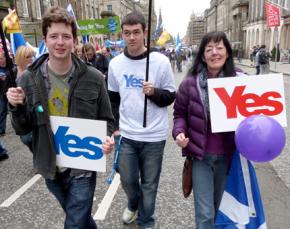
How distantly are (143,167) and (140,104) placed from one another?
587 mm

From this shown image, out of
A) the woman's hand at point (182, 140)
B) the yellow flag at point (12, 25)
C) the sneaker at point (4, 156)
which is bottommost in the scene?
the sneaker at point (4, 156)

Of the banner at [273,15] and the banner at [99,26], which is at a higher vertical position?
the banner at [273,15]

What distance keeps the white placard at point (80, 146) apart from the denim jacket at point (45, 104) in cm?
5

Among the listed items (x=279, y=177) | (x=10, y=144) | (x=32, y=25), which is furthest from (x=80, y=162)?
(x=32, y=25)

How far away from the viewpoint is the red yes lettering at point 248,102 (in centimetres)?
236

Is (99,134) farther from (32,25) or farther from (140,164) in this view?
(32,25)

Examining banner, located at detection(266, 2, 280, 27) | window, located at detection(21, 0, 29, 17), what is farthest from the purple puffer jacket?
window, located at detection(21, 0, 29, 17)

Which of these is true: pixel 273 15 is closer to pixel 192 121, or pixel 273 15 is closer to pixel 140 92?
pixel 140 92

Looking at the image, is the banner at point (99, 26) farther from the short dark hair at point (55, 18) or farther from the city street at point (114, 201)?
the short dark hair at point (55, 18)

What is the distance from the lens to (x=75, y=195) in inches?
89.5

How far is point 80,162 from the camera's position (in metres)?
2.29

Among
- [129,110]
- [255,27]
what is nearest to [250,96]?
[129,110]

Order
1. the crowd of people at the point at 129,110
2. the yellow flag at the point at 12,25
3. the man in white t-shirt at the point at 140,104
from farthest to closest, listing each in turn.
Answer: the yellow flag at the point at 12,25, the man in white t-shirt at the point at 140,104, the crowd of people at the point at 129,110

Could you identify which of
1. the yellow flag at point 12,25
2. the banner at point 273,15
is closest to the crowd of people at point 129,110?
the yellow flag at point 12,25
